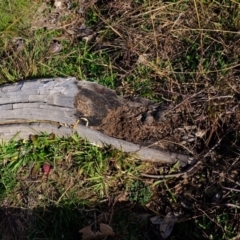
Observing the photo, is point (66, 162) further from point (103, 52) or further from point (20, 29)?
point (20, 29)

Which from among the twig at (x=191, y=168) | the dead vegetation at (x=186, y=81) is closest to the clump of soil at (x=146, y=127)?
the dead vegetation at (x=186, y=81)

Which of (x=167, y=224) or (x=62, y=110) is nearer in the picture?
(x=167, y=224)

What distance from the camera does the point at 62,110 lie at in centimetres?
357

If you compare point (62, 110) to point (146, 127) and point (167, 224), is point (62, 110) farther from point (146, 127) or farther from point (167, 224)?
point (167, 224)

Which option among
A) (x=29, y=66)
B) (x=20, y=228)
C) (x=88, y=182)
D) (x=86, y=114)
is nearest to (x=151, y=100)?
(x=86, y=114)

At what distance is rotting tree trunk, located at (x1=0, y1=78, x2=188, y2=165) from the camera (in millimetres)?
3555

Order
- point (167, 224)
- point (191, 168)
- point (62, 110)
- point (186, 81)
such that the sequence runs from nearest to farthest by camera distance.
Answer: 1. point (167, 224)
2. point (191, 168)
3. point (62, 110)
4. point (186, 81)

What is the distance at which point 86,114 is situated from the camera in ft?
11.7


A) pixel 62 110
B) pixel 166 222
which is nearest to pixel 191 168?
pixel 166 222

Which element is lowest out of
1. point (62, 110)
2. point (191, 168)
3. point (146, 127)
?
point (191, 168)

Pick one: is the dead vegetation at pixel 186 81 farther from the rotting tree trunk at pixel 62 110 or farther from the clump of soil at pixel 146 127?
the rotting tree trunk at pixel 62 110

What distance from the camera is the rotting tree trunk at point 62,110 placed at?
3.55 metres

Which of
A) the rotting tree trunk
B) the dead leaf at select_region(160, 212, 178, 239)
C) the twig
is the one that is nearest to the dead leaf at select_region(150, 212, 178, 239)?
the dead leaf at select_region(160, 212, 178, 239)

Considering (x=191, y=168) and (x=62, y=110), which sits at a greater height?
(x=62, y=110)
